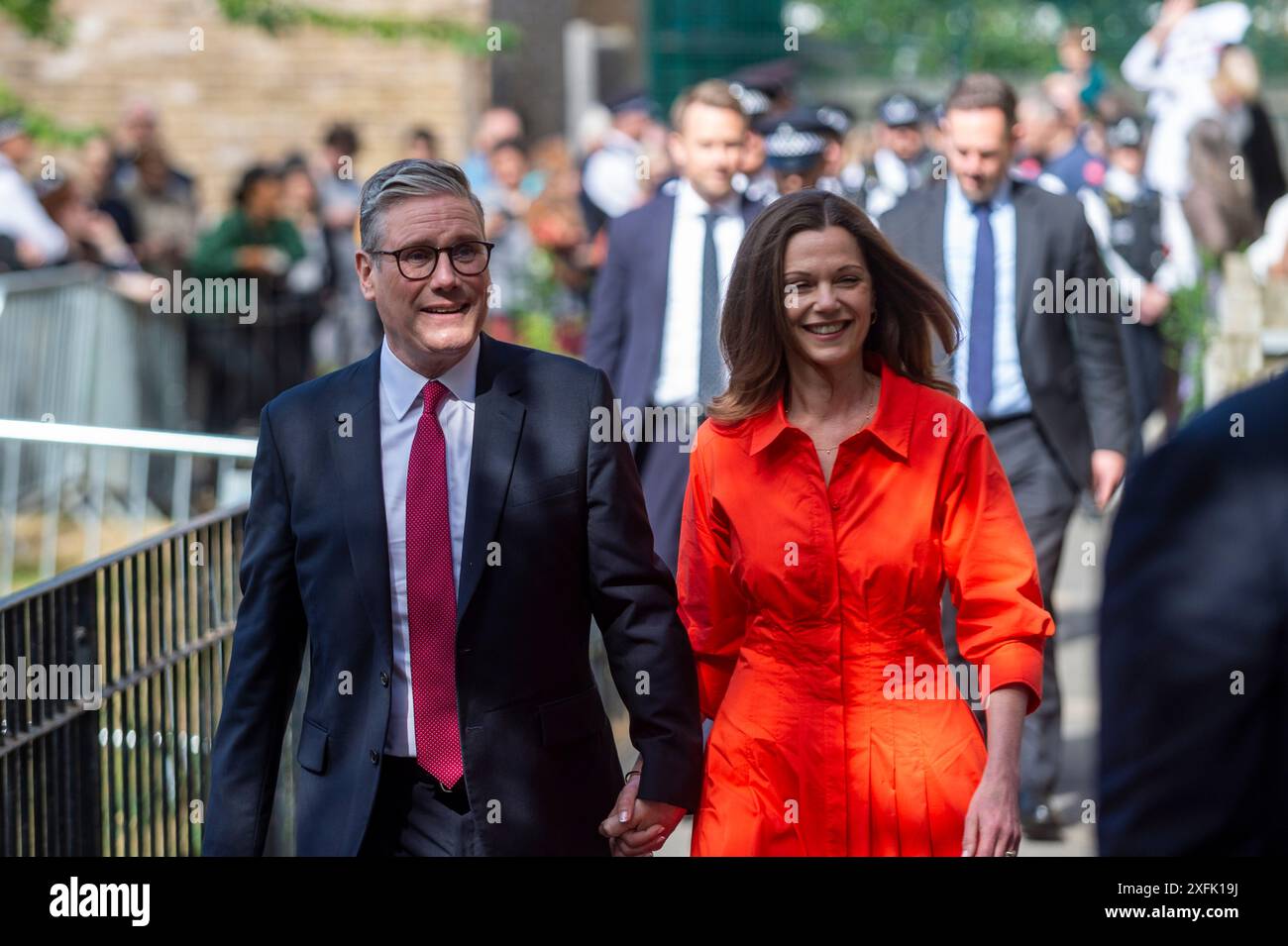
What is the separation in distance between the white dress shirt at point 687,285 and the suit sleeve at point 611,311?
0.18m

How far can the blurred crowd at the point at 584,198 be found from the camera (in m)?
12.1

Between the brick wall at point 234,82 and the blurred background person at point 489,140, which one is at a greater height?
the brick wall at point 234,82

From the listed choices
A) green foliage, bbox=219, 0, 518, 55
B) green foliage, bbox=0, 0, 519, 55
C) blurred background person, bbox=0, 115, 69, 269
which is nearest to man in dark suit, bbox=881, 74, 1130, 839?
green foliage, bbox=0, 0, 519, 55

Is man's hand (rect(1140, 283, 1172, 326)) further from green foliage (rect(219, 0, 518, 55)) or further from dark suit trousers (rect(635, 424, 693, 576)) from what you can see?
dark suit trousers (rect(635, 424, 693, 576))

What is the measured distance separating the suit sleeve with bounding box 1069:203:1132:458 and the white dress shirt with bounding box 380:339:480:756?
11.5ft

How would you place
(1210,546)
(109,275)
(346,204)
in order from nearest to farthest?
1. (1210,546)
2. (109,275)
3. (346,204)

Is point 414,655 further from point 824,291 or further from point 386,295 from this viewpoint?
point 824,291

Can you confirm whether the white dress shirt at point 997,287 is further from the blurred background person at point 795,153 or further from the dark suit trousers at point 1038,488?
the blurred background person at point 795,153

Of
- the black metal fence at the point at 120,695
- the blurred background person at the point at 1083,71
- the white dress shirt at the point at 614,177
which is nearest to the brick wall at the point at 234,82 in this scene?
the white dress shirt at the point at 614,177

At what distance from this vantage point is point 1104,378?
7020 millimetres

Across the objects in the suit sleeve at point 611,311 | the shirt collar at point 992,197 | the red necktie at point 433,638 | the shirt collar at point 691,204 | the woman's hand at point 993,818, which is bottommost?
the woman's hand at point 993,818

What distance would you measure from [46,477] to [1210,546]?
1016 cm

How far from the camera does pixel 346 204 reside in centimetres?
1608
